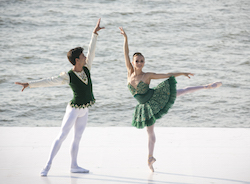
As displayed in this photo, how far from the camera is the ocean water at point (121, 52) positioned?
1062 centimetres

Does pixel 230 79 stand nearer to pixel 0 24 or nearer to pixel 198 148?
pixel 198 148

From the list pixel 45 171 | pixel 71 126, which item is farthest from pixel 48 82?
pixel 45 171

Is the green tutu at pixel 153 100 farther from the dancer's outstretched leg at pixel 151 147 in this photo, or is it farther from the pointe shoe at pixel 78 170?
the pointe shoe at pixel 78 170

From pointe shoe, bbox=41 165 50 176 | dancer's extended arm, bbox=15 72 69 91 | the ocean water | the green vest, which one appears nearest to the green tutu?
the green vest

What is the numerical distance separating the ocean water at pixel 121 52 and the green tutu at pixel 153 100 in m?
5.92

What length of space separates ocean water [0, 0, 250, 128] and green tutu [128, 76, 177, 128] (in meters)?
5.92

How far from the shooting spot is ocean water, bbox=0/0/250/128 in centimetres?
1062

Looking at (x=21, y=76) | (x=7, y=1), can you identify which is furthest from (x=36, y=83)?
(x=7, y=1)

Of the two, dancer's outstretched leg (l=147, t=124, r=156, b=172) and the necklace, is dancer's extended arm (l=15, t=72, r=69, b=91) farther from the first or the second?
dancer's outstretched leg (l=147, t=124, r=156, b=172)

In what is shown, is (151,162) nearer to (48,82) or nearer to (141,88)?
(141,88)

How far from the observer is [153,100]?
3465 millimetres

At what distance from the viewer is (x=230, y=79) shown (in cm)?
1322

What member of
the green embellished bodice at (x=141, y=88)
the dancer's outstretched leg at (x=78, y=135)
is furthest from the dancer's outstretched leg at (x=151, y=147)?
the dancer's outstretched leg at (x=78, y=135)

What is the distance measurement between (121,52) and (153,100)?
1194 cm
